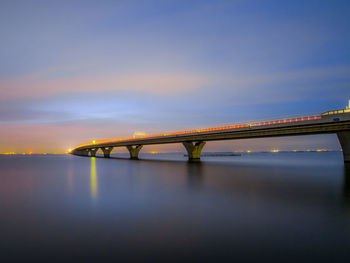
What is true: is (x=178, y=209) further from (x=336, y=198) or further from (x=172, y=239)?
(x=336, y=198)

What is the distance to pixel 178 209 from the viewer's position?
42.6 feet

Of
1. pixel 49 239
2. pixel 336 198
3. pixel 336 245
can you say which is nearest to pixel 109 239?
pixel 49 239

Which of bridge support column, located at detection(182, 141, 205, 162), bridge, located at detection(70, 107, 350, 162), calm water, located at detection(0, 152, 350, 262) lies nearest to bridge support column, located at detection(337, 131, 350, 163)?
bridge, located at detection(70, 107, 350, 162)

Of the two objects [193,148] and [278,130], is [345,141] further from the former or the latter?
[193,148]

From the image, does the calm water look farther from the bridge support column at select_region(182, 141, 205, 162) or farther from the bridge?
the bridge support column at select_region(182, 141, 205, 162)

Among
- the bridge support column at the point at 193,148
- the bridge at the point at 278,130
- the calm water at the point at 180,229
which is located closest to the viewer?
the calm water at the point at 180,229

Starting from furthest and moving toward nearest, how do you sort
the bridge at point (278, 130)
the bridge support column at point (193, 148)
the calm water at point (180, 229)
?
1. the bridge support column at point (193, 148)
2. the bridge at point (278, 130)
3. the calm water at point (180, 229)

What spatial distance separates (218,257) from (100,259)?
3.47m

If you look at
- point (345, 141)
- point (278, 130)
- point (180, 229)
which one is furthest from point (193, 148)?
point (180, 229)

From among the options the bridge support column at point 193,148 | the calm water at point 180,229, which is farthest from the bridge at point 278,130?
the calm water at point 180,229

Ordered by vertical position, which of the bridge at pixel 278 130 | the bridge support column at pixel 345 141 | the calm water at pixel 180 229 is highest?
the bridge at pixel 278 130

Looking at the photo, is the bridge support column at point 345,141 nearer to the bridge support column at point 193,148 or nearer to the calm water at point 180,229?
the calm water at point 180,229

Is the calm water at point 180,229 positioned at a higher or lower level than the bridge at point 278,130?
lower

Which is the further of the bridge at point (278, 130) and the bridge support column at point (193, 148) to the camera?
the bridge support column at point (193, 148)
